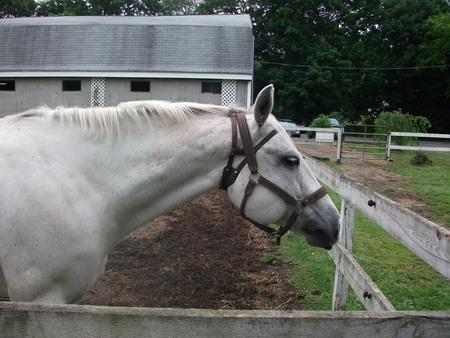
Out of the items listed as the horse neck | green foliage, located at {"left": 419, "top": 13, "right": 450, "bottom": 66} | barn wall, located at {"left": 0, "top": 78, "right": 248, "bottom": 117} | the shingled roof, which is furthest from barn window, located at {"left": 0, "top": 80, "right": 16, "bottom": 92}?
green foliage, located at {"left": 419, "top": 13, "right": 450, "bottom": 66}

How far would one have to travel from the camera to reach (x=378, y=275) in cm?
407

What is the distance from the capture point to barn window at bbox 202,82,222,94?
59.8ft

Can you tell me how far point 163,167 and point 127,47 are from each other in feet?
62.4

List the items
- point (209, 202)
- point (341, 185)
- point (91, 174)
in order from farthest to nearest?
point (209, 202) < point (341, 185) < point (91, 174)

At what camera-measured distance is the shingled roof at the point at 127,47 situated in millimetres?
18062

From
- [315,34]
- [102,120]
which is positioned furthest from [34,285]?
[315,34]

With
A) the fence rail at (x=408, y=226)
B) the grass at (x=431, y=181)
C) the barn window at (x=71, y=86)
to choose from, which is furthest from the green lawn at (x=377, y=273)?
the barn window at (x=71, y=86)

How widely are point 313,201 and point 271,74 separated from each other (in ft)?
114

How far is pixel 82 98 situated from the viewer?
1867 cm

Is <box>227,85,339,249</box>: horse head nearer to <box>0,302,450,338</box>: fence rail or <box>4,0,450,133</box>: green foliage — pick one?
<box>0,302,450,338</box>: fence rail

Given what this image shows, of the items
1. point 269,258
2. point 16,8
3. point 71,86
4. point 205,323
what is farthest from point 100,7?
point 205,323

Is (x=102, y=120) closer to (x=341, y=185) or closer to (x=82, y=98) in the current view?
(x=341, y=185)

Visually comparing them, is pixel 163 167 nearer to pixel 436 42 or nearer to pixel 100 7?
pixel 436 42

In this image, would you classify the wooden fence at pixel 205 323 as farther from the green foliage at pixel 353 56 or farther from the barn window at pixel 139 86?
the green foliage at pixel 353 56
